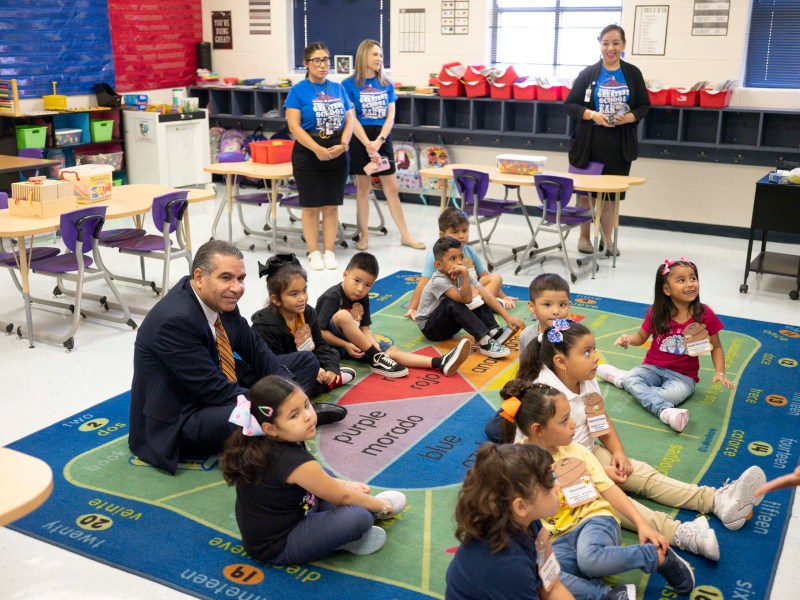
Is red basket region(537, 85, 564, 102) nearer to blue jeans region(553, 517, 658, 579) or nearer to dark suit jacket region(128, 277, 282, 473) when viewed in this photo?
dark suit jacket region(128, 277, 282, 473)

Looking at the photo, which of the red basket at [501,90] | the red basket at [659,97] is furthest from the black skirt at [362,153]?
the red basket at [659,97]

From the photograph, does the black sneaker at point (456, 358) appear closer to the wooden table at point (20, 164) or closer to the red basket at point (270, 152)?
the red basket at point (270, 152)

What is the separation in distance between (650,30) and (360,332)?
5.02 m

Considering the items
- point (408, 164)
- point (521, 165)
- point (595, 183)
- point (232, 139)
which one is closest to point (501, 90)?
point (408, 164)

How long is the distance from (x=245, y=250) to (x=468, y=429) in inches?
157

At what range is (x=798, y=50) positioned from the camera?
7492 millimetres

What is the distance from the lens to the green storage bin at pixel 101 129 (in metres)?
9.02

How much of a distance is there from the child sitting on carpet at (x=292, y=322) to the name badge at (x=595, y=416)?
1.43 meters

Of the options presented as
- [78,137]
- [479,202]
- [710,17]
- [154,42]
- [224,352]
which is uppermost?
[710,17]

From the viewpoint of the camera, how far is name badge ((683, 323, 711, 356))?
4129mm

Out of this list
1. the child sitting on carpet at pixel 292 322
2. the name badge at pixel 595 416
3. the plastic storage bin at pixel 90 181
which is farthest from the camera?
the plastic storage bin at pixel 90 181

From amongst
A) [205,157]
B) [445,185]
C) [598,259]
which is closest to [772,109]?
[598,259]

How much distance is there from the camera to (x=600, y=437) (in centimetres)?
335

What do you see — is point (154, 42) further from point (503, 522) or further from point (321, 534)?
point (503, 522)
